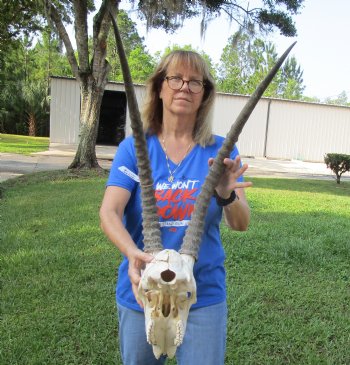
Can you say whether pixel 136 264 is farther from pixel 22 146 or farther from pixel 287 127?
pixel 287 127

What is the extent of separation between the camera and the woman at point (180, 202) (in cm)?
192

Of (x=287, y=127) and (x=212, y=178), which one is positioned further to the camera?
(x=287, y=127)

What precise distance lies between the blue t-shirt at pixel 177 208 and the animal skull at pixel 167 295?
0.31 m

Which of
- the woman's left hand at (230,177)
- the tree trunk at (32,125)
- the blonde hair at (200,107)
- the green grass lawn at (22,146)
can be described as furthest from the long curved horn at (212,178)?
the tree trunk at (32,125)

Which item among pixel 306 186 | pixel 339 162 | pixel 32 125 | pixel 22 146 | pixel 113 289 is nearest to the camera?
pixel 113 289

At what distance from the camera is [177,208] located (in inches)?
75.5

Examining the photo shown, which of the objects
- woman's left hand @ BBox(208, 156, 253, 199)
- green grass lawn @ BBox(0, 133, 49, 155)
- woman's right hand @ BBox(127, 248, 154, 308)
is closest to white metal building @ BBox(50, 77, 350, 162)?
green grass lawn @ BBox(0, 133, 49, 155)

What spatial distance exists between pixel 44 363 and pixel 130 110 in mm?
2471

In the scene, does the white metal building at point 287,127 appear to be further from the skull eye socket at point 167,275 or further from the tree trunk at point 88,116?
the skull eye socket at point 167,275

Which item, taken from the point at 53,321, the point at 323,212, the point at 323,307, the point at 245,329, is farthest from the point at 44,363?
the point at 323,212

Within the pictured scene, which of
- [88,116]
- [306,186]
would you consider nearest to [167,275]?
[88,116]

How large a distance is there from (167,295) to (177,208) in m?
0.48

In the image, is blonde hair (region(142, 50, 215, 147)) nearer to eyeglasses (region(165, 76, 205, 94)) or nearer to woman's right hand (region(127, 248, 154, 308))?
eyeglasses (region(165, 76, 205, 94))

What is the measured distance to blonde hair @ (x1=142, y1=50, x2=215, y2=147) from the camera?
2021 millimetres
